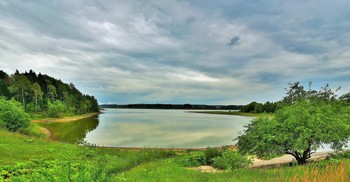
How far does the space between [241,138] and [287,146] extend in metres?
2.79

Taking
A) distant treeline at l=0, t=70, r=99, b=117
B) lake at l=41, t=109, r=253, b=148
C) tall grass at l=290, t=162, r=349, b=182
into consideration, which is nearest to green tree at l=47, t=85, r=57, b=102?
distant treeline at l=0, t=70, r=99, b=117

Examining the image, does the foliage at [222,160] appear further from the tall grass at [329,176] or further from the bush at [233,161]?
the tall grass at [329,176]

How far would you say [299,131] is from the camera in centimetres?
1442

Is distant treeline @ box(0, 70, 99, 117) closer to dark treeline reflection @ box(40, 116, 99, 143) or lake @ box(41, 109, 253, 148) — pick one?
lake @ box(41, 109, 253, 148)

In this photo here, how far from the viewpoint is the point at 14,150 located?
54.7 feet

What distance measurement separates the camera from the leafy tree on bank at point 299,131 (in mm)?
14156

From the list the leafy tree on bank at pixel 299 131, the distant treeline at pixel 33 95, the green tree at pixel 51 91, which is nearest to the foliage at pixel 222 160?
the leafy tree on bank at pixel 299 131

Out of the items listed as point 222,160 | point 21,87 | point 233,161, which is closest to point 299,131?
point 233,161

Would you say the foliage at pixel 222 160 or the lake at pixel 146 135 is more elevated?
the foliage at pixel 222 160

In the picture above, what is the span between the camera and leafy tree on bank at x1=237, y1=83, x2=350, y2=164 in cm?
1416

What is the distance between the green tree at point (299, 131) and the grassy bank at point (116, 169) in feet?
9.52

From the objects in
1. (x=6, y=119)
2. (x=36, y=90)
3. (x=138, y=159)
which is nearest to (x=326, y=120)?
(x=138, y=159)

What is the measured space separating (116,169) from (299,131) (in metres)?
10.0

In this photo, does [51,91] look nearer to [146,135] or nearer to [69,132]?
[69,132]
